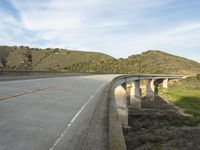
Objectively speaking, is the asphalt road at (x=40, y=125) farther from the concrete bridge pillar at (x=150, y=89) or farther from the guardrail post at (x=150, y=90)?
the concrete bridge pillar at (x=150, y=89)

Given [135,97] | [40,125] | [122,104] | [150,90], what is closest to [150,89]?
[150,90]

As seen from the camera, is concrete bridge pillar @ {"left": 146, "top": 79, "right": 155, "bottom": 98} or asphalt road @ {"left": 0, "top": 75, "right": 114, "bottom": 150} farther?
concrete bridge pillar @ {"left": 146, "top": 79, "right": 155, "bottom": 98}

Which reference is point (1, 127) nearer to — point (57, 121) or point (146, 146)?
point (57, 121)

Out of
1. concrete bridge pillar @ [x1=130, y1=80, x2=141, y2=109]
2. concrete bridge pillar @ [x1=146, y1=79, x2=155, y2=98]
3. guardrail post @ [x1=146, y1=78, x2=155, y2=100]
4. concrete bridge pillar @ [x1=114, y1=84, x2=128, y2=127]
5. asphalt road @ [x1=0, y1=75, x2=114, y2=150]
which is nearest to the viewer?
asphalt road @ [x1=0, y1=75, x2=114, y2=150]

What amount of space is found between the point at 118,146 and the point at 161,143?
1927cm

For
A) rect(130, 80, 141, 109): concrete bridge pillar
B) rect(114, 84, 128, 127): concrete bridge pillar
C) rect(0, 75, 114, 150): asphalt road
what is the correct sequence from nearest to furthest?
1. rect(0, 75, 114, 150): asphalt road
2. rect(114, 84, 128, 127): concrete bridge pillar
3. rect(130, 80, 141, 109): concrete bridge pillar

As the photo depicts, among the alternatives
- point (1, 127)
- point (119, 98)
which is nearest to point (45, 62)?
point (119, 98)

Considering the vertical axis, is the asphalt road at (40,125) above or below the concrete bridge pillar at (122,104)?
above

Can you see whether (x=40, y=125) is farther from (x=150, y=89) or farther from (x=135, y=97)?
(x=150, y=89)

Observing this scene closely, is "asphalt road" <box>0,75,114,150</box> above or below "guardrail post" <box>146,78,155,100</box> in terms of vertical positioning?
above

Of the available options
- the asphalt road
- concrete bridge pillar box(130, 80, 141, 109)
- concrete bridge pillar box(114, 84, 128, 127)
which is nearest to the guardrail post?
concrete bridge pillar box(130, 80, 141, 109)

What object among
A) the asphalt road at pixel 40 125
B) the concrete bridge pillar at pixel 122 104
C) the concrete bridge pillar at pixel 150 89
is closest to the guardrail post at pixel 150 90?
the concrete bridge pillar at pixel 150 89

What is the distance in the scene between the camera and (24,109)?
617 inches

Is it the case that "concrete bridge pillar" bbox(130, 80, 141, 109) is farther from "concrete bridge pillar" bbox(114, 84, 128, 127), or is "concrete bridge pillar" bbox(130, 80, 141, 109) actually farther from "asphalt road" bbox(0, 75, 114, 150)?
"asphalt road" bbox(0, 75, 114, 150)
